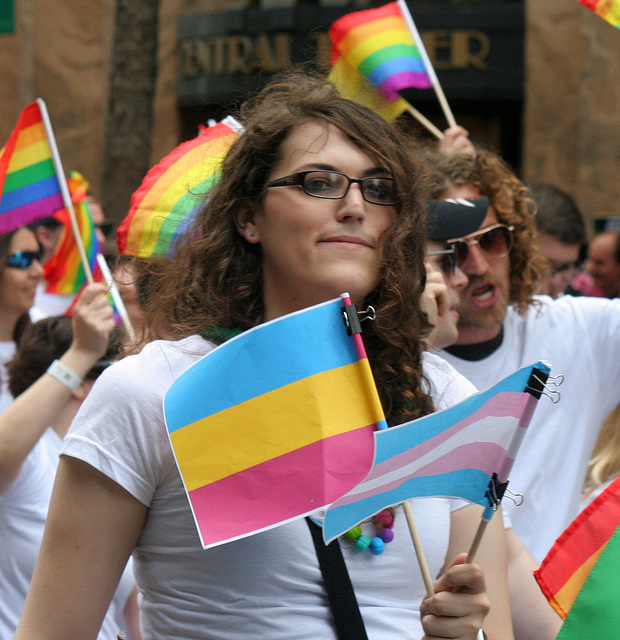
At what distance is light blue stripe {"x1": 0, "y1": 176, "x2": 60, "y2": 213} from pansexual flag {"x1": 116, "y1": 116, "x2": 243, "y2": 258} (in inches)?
42.4

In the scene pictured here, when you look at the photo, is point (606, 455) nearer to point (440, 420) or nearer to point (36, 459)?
point (440, 420)

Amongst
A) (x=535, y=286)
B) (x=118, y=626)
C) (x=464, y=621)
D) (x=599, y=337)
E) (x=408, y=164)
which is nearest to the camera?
(x=464, y=621)

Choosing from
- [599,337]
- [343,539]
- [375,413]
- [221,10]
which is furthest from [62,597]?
[221,10]

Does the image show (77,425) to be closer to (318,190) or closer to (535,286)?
(318,190)

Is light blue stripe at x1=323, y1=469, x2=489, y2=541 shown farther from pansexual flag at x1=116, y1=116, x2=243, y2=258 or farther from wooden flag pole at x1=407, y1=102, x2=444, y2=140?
wooden flag pole at x1=407, y1=102, x2=444, y2=140

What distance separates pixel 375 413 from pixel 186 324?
59 cm

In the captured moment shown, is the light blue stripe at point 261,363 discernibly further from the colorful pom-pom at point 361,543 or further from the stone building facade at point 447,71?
the stone building facade at point 447,71

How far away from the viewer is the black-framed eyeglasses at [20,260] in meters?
4.45

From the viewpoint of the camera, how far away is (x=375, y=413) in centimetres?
176

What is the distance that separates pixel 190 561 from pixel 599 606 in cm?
78

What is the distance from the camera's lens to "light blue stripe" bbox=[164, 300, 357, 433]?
1754 millimetres

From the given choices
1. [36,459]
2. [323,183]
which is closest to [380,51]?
[36,459]

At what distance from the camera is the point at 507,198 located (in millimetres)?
3600

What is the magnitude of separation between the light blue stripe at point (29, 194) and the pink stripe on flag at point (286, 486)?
8.81 feet
